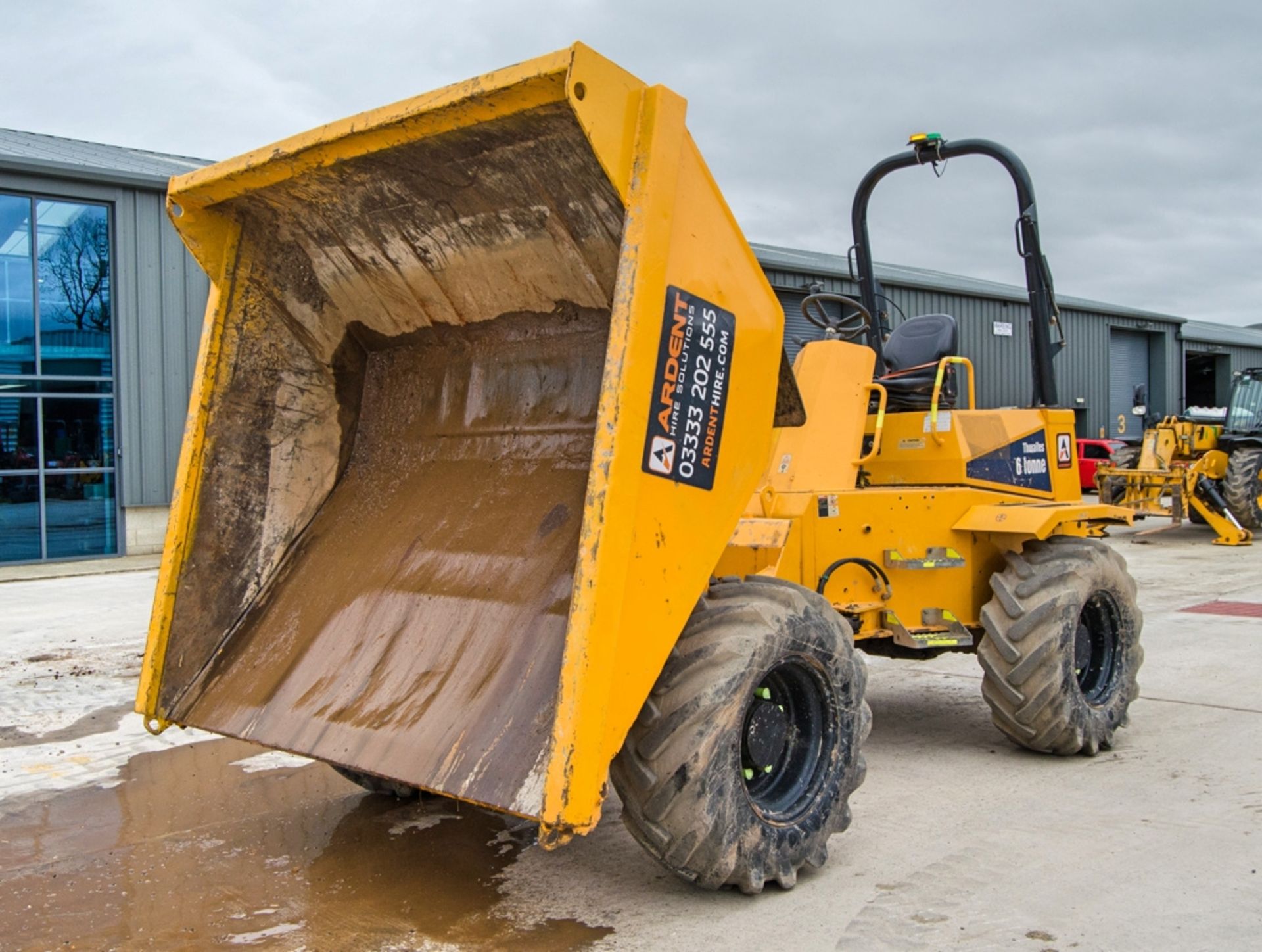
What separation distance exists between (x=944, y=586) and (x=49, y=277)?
12.9m

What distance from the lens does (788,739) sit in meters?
3.92

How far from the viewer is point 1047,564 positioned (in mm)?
5406

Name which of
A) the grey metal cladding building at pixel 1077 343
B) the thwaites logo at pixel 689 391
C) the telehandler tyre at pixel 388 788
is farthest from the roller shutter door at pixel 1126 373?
the thwaites logo at pixel 689 391

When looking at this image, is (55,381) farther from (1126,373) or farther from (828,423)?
(1126,373)

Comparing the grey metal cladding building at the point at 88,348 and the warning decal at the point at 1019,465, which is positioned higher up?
the grey metal cladding building at the point at 88,348

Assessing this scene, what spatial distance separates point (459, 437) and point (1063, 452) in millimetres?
3447

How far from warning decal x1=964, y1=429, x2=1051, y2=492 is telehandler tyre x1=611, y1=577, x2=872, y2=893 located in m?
2.08

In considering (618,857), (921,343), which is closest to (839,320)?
(921,343)

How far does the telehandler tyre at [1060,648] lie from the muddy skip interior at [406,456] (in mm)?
2186

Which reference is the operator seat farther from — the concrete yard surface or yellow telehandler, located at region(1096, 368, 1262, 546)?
yellow telehandler, located at region(1096, 368, 1262, 546)

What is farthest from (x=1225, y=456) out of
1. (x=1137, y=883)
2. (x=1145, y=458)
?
(x=1137, y=883)

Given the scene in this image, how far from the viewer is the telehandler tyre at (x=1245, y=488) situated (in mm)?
15945

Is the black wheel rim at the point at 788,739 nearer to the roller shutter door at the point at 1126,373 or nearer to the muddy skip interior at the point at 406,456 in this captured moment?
the muddy skip interior at the point at 406,456

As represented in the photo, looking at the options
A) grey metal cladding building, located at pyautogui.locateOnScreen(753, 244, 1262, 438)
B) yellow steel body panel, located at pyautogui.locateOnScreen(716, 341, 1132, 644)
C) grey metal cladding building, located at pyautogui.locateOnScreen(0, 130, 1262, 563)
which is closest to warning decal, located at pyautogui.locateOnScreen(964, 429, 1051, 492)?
yellow steel body panel, located at pyautogui.locateOnScreen(716, 341, 1132, 644)
